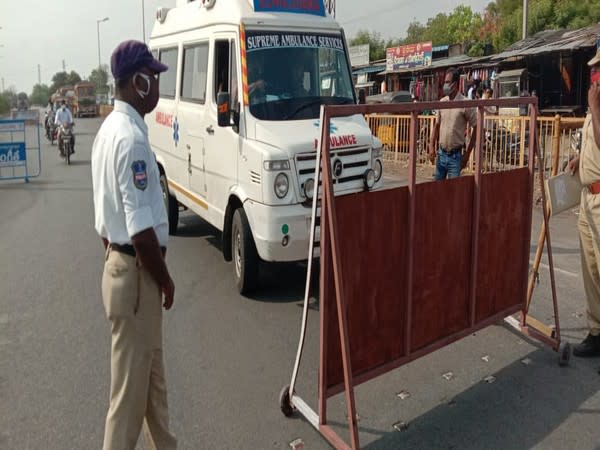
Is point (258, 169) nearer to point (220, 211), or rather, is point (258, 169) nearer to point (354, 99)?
point (220, 211)

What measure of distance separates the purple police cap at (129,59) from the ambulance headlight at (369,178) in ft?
11.0

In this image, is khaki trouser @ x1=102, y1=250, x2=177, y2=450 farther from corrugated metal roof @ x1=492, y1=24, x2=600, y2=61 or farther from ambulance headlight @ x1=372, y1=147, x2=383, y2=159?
corrugated metal roof @ x1=492, y1=24, x2=600, y2=61

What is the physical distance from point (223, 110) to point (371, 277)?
114 inches

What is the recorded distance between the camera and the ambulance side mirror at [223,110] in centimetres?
555

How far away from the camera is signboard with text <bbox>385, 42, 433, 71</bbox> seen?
30.4 metres

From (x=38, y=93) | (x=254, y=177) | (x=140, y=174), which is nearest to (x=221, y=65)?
(x=254, y=177)

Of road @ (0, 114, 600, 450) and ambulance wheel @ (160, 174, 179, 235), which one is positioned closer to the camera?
road @ (0, 114, 600, 450)

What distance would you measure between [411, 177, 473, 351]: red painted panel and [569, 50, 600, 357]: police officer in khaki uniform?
1.00 m

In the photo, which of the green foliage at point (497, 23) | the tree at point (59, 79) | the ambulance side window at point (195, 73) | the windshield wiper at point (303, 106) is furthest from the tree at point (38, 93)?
the windshield wiper at point (303, 106)

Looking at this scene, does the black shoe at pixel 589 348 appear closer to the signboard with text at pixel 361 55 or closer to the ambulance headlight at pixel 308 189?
the ambulance headlight at pixel 308 189

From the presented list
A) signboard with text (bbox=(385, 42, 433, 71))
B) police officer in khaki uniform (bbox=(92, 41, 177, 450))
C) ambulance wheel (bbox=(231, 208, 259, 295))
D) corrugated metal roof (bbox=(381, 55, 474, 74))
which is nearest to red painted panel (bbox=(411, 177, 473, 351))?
police officer in khaki uniform (bbox=(92, 41, 177, 450))

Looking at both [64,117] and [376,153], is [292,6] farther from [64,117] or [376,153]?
[64,117]

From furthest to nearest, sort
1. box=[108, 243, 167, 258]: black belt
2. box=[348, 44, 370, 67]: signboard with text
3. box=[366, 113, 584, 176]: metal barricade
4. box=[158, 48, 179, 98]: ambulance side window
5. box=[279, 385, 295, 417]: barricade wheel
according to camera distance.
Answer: box=[348, 44, 370, 67]: signboard with text
box=[366, 113, 584, 176]: metal barricade
box=[158, 48, 179, 98]: ambulance side window
box=[279, 385, 295, 417]: barricade wheel
box=[108, 243, 167, 258]: black belt

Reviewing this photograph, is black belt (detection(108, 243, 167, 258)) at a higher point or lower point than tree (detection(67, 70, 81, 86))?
lower
